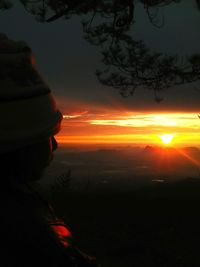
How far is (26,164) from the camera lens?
3.47ft

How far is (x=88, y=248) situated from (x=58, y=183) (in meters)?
3.94

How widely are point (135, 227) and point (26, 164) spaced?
7181mm

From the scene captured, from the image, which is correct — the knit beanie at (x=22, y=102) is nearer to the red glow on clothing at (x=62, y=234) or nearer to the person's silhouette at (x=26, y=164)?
the person's silhouette at (x=26, y=164)

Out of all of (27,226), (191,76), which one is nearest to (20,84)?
(27,226)

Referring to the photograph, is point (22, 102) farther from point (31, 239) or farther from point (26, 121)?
point (31, 239)

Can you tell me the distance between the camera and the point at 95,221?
845 cm

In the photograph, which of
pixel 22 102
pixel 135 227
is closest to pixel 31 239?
pixel 22 102

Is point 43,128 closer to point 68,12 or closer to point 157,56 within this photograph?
point 68,12

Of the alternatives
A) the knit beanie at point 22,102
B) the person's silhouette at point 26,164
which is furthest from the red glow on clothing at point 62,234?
the knit beanie at point 22,102

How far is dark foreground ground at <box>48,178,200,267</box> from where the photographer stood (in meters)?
6.66

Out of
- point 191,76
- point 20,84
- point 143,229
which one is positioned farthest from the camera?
point 191,76

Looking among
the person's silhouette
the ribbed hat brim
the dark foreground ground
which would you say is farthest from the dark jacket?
the dark foreground ground

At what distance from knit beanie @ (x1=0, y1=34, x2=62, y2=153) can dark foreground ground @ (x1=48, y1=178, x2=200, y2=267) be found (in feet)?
15.5

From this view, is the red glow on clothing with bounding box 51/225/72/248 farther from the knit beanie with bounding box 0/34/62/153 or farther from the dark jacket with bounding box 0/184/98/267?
the knit beanie with bounding box 0/34/62/153
